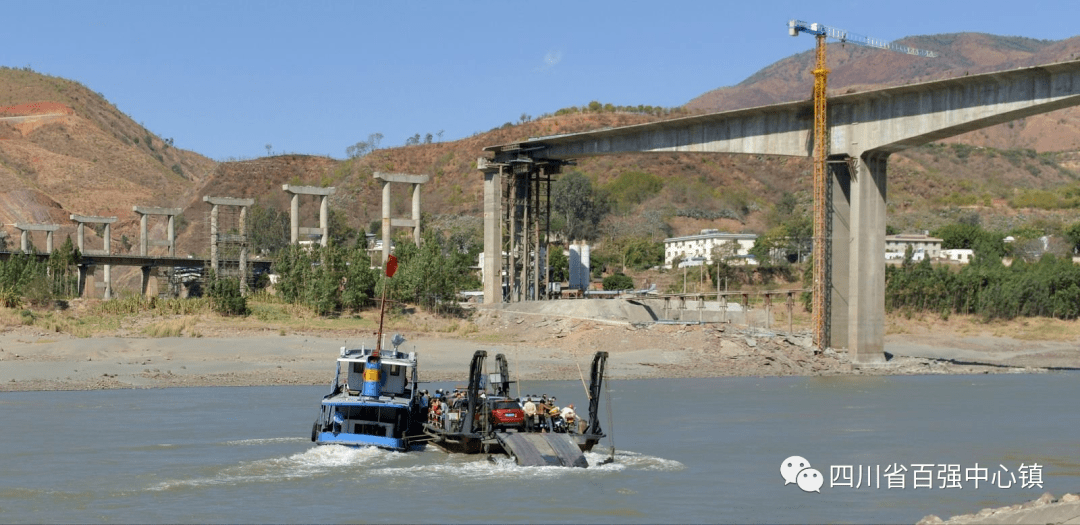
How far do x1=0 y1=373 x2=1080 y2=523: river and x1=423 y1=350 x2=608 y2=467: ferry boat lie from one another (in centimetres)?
46

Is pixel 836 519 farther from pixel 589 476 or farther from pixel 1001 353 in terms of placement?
pixel 1001 353

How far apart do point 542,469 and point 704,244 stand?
10931cm

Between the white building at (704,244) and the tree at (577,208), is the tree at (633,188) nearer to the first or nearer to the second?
the tree at (577,208)

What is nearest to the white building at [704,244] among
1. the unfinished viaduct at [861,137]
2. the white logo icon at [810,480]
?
the unfinished viaduct at [861,137]

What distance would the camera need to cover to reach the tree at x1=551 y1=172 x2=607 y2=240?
157m

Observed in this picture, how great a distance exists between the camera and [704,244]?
139 metres

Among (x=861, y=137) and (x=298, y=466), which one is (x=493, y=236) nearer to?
(x=861, y=137)

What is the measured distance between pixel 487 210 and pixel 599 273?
41.6m

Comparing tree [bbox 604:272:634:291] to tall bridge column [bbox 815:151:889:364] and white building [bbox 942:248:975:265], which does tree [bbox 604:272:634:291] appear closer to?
white building [bbox 942:248:975:265]

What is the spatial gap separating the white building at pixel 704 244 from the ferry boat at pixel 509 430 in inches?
3923

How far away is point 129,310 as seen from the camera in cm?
7225

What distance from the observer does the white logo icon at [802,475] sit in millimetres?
29650

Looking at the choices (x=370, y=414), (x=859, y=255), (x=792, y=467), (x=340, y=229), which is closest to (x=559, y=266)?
(x=340, y=229)

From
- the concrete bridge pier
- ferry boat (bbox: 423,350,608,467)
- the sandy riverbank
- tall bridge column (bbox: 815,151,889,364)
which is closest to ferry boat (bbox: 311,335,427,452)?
ferry boat (bbox: 423,350,608,467)
